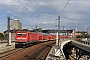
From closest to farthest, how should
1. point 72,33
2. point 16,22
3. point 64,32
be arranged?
point 16,22 < point 64,32 < point 72,33

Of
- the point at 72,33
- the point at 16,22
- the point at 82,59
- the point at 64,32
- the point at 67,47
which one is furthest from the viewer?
the point at 72,33

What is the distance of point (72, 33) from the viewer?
152 metres

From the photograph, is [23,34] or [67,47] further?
[67,47]

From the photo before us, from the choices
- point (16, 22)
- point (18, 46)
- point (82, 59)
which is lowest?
point (82, 59)

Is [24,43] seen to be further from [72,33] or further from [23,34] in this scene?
[72,33]

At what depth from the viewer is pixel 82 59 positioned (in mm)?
51094

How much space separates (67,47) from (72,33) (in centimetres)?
7655

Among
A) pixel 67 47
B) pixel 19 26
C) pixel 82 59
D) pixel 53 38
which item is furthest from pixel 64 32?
pixel 82 59

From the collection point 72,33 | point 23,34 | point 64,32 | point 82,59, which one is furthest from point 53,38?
point 23,34

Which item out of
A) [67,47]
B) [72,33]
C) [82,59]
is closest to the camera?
[82,59]

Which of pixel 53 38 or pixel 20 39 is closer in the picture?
pixel 20 39

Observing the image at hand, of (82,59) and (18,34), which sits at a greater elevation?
(18,34)

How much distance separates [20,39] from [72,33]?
4369 inches

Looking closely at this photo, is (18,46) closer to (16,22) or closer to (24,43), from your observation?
(24,43)
